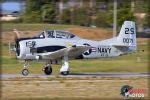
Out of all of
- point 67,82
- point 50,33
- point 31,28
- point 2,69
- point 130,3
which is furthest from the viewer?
point 130,3

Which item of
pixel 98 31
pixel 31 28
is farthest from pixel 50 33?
pixel 98 31

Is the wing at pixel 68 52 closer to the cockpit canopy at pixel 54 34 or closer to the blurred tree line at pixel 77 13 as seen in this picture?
the cockpit canopy at pixel 54 34

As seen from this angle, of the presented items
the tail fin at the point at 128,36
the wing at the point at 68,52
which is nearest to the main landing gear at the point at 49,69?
the wing at the point at 68,52

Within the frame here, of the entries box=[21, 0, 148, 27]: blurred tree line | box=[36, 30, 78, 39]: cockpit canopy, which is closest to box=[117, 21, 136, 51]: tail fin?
box=[36, 30, 78, 39]: cockpit canopy

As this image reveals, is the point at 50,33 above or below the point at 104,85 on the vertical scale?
above

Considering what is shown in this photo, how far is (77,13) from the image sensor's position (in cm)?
7644

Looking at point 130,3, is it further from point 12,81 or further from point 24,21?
point 12,81

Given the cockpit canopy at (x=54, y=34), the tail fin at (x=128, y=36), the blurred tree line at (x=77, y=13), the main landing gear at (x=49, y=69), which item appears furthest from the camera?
the blurred tree line at (x=77, y=13)

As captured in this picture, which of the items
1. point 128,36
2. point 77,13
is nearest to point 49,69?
point 128,36

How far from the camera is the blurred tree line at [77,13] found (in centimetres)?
6825

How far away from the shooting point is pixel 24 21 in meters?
71.1

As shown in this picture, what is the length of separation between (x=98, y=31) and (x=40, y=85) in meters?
44.5

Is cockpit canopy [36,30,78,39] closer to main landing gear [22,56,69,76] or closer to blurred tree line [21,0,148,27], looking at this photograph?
main landing gear [22,56,69,76]

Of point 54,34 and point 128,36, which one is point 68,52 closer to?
point 54,34
